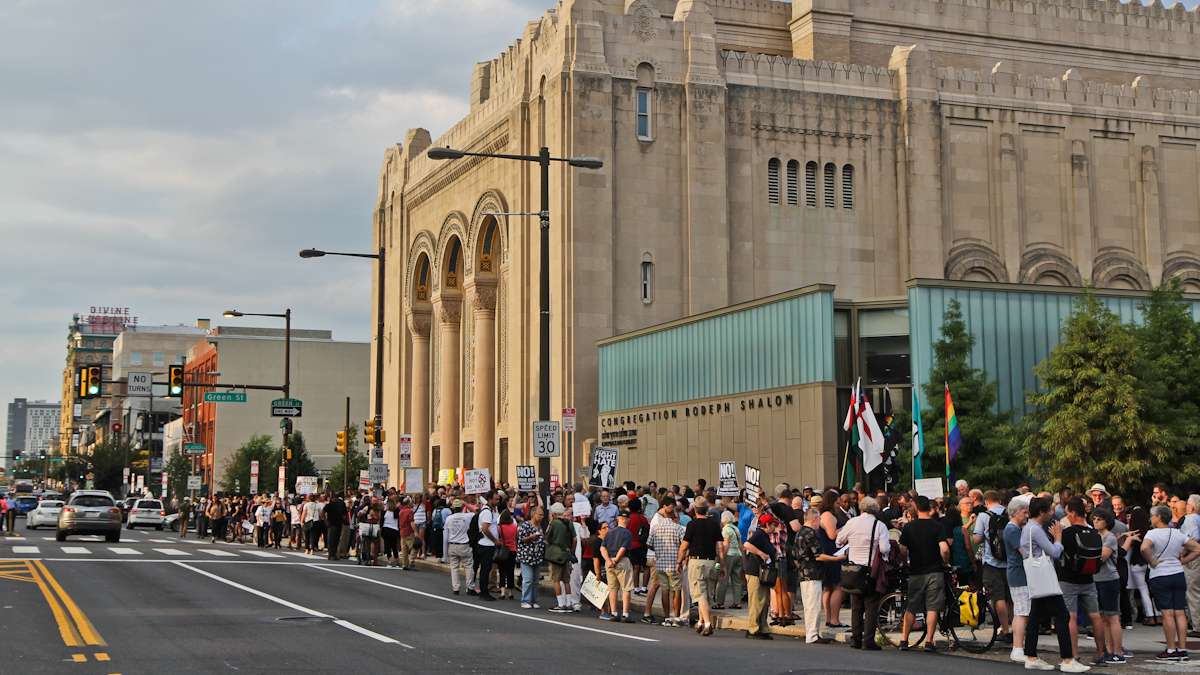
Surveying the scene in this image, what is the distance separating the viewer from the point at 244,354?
10756 centimetres

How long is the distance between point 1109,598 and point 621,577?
24.8 feet

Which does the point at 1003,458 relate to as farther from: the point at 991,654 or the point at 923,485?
the point at 991,654

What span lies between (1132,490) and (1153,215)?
87.9 feet

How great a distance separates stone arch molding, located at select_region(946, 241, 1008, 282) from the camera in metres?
53.7

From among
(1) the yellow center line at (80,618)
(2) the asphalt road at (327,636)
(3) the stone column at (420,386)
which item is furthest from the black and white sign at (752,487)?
(3) the stone column at (420,386)

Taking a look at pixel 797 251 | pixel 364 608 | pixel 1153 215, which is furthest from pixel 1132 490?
pixel 1153 215

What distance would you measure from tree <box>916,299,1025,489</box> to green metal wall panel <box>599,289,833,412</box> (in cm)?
293

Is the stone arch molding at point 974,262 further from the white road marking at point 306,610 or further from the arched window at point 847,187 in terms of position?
the white road marking at point 306,610

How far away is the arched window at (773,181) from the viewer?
5206 cm

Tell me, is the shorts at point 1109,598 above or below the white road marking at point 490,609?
above

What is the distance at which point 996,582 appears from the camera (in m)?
17.5

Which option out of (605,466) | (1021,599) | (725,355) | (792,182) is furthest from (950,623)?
(792,182)

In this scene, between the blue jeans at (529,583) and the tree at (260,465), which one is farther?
the tree at (260,465)

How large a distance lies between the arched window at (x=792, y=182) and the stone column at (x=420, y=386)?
21.0m
